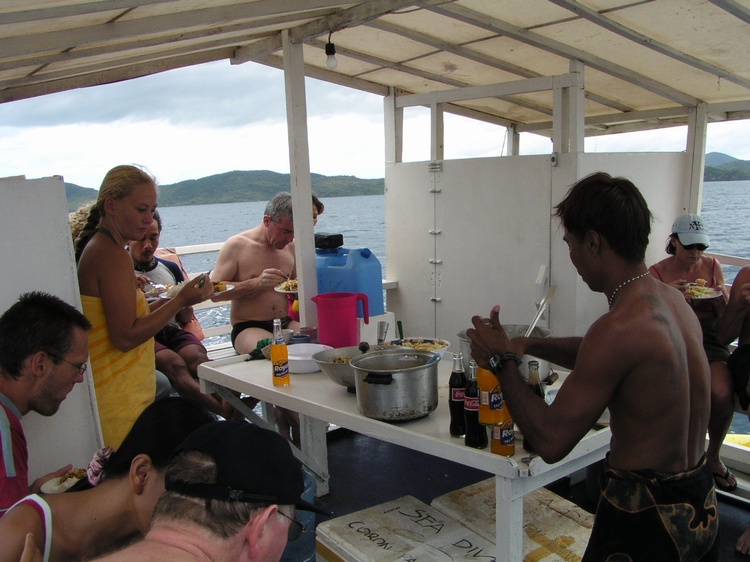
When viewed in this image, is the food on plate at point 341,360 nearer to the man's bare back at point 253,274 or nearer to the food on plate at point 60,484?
the food on plate at point 60,484

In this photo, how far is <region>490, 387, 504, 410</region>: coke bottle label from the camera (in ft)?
6.61

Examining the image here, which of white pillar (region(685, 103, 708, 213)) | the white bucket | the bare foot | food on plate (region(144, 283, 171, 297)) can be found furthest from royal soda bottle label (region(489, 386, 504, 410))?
white pillar (region(685, 103, 708, 213))

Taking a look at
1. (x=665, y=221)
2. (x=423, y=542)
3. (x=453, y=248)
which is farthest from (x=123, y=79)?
(x=665, y=221)

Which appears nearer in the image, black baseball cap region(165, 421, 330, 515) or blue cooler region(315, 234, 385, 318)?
black baseball cap region(165, 421, 330, 515)

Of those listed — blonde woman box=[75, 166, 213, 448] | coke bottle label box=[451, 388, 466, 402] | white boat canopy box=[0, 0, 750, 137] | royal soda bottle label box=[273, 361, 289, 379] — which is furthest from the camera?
royal soda bottle label box=[273, 361, 289, 379]

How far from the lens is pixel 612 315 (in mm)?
1692

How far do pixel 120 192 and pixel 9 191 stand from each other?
0.45 m

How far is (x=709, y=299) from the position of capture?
4.43m

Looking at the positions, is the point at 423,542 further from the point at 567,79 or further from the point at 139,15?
the point at 567,79

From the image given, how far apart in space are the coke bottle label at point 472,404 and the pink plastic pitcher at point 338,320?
143cm

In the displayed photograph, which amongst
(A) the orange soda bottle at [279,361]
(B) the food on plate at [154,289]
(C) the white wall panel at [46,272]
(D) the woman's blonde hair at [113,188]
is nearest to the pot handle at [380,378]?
(A) the orange soda bottle at [279,361]

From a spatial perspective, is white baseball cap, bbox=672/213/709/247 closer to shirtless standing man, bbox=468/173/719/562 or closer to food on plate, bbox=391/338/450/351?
food on plate, bbox=391/338/450/351

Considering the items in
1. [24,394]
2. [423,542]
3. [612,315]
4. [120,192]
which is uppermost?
[120,192]

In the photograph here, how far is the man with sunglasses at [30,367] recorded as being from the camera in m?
2.09
